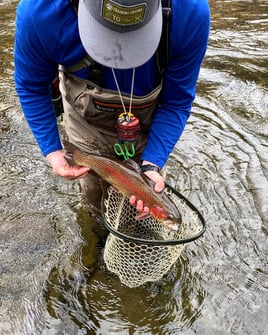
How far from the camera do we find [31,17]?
2.14 metres

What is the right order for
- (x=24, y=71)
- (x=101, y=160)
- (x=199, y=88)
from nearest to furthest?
(x=24, y=71), (x=101, y=160), (x=199, y=88)

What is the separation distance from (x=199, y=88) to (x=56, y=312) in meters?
3.65

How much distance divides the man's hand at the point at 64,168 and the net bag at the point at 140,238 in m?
0.21

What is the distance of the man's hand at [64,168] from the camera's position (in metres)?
2.67

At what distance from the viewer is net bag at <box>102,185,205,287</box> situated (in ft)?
Result: 9.09

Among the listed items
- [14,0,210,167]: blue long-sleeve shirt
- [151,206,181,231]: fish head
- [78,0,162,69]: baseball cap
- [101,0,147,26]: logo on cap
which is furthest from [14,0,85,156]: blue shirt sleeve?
[151,206,181,231]: fish head

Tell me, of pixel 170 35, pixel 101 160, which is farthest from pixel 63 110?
A: pixel 170 35

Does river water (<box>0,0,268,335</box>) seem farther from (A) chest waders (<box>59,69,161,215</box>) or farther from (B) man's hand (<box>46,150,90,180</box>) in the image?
(B) man's hand (<box>46,150,90,180</box>)

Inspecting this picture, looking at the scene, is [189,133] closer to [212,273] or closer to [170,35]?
[212,273]

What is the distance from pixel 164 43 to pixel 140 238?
45.3 inches

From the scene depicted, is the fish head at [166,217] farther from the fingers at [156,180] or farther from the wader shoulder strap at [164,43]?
the wader shoulder strap at [164,43]

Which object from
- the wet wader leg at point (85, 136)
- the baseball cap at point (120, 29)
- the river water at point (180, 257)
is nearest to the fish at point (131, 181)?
the wet wader leg at point (85, 136)

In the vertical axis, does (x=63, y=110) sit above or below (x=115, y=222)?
above

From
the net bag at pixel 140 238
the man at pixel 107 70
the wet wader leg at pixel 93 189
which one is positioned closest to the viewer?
the man at pixel 107 70
